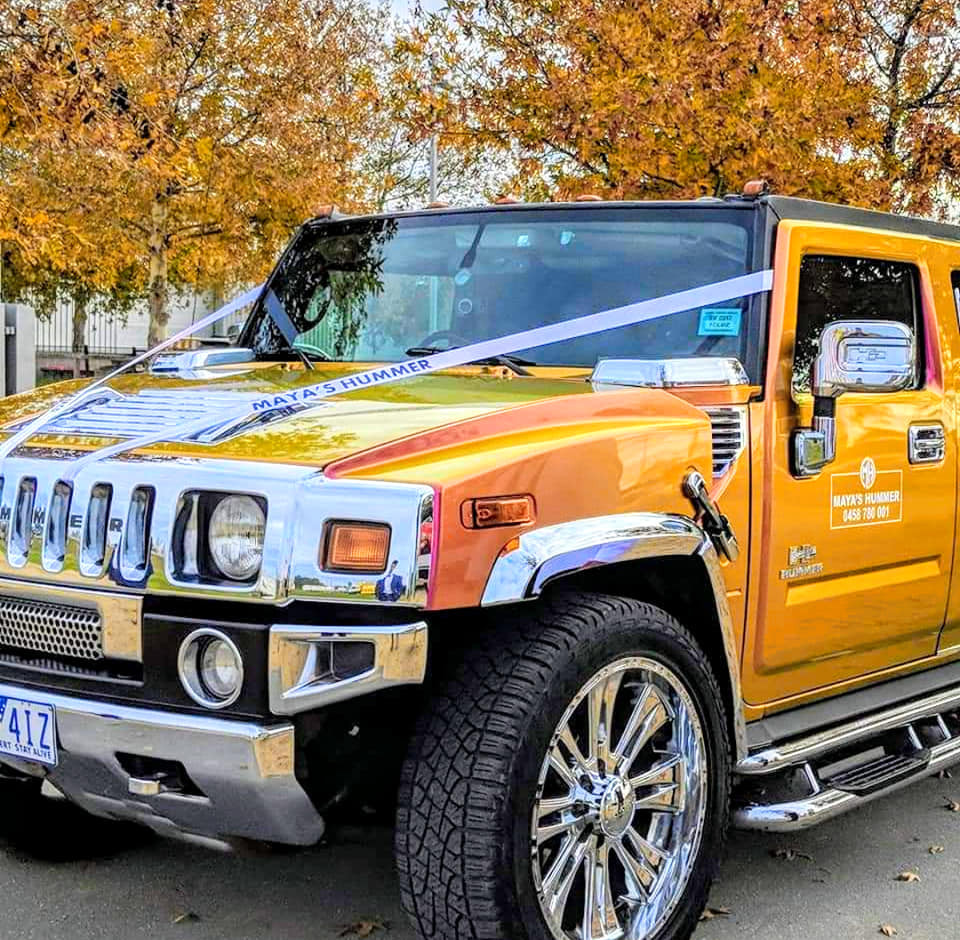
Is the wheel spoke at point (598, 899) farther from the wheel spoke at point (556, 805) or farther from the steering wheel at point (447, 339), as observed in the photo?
the steering wheel at point (447, 339)

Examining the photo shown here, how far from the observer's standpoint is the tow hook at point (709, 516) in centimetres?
325

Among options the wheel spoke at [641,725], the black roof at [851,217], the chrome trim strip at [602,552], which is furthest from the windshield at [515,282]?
the wheel spoke at [641,725]

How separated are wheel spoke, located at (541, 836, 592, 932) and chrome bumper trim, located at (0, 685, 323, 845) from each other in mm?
541

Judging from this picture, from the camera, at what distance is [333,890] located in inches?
149

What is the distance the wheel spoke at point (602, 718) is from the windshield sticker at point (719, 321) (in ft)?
3.88

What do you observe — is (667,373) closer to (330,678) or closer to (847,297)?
(847,297)

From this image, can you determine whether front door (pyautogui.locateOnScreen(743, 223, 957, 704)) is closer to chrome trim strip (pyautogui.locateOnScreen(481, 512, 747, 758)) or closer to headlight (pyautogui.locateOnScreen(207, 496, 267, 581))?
chrome trim strip (pyautogui.locateOnScreen(481, 512, 747, 758))

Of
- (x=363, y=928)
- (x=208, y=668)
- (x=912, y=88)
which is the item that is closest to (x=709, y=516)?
(x=208, y=668)

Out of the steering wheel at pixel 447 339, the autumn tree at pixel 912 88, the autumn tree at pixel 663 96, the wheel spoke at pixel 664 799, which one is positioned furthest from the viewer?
the autumn tree at pixel 912 88

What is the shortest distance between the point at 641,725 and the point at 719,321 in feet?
4.20

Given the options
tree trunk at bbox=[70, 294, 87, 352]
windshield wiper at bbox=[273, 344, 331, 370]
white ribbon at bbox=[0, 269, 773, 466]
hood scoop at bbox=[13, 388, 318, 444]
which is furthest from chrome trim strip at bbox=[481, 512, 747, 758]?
tree trunk at bbox=[70, 294, 87, 352]

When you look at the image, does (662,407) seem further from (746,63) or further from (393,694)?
(746,63)

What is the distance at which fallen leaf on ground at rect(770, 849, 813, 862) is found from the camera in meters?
4.11

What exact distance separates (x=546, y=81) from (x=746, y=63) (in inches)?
70.8
